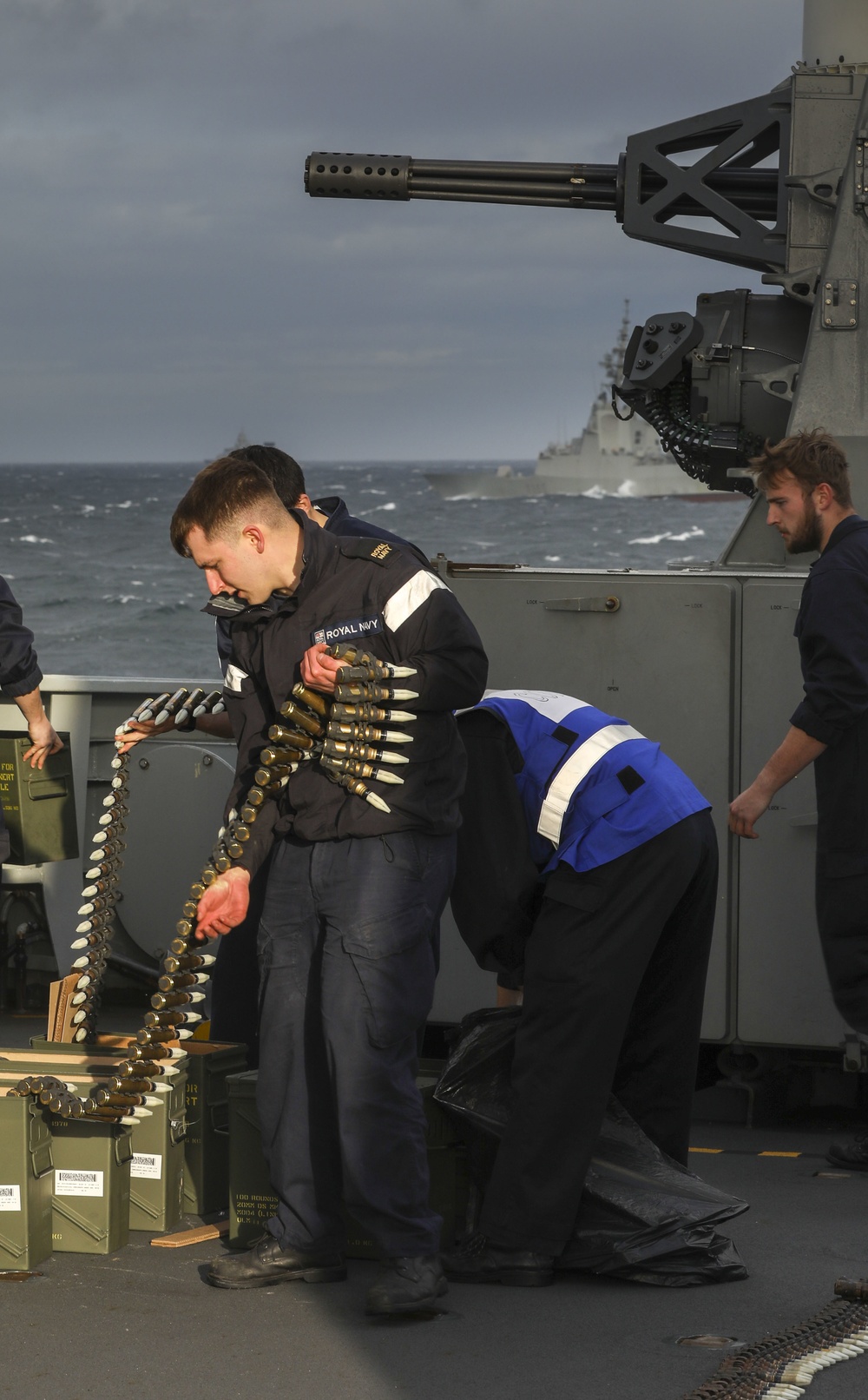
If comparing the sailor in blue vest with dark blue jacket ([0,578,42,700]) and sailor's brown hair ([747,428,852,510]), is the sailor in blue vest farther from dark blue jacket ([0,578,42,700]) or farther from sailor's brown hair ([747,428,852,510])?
dark blue jacket ([0,578,42,700])

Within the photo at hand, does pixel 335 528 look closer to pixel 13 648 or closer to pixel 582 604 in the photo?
pixel 582 604

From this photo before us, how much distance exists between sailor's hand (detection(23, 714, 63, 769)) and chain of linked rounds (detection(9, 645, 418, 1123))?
0.93 metres

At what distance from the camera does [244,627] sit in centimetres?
377

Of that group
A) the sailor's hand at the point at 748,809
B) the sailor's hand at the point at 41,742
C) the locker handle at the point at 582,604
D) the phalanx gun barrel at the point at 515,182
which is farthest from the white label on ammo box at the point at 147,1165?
the phalanx gun barrel at the point at 515,182

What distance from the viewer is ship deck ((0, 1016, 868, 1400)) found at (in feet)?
10.6

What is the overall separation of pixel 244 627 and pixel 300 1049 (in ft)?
3.13

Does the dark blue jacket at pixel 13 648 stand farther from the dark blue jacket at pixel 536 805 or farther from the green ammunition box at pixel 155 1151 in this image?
the dark blue jacket at pixel 536 805

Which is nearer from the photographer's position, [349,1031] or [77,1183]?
[349,1031]

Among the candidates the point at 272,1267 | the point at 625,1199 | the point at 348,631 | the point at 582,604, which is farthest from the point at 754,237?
the point at 272,1267

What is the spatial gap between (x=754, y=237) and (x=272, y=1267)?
468cm

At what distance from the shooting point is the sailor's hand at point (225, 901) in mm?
3570

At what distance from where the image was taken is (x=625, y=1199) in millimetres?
3836

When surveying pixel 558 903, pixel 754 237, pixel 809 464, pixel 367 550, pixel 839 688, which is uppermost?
pixel 754 237

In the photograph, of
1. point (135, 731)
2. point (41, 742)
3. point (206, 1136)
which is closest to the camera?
point (206, 1136)
